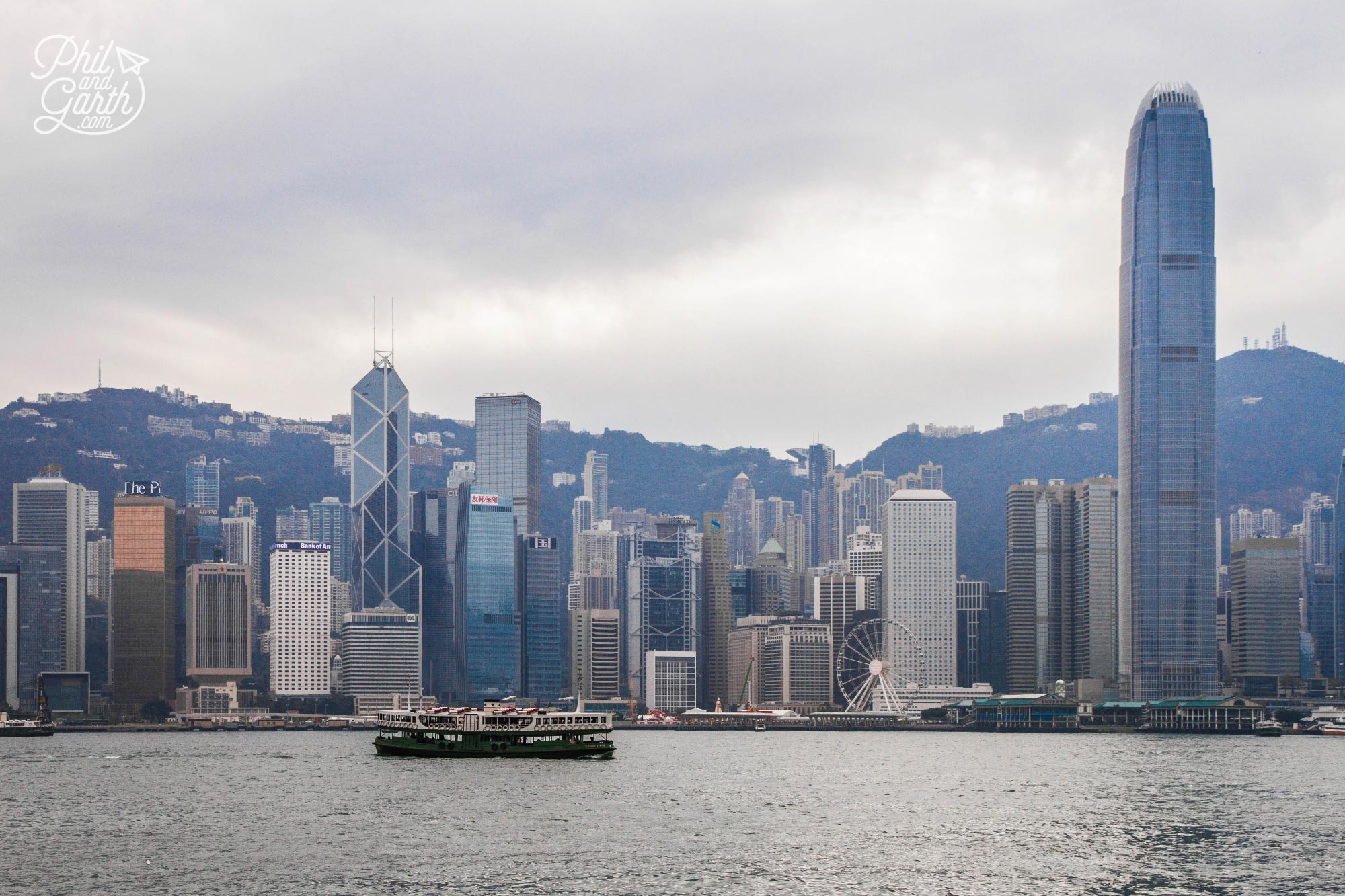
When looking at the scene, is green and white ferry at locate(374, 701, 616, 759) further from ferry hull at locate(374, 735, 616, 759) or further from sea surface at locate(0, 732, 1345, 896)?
sea surface at locate(0, 732, 1345, 896)

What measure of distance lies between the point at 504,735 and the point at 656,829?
5892 centimetres

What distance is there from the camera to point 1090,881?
234 feet

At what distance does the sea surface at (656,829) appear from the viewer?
70.6 m

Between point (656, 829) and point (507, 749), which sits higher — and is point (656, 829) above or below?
above

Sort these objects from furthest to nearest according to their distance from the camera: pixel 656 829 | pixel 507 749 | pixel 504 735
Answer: pixel 504 735 → pixel 507 749 → pixel 656 829

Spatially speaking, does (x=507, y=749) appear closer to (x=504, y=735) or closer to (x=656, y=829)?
(x=504, y=735)

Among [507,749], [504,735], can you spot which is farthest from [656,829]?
[504,735]

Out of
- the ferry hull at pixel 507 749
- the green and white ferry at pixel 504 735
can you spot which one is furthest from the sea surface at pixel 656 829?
the green and white ferry at pixel 504 735

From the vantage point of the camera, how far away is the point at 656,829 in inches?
3420

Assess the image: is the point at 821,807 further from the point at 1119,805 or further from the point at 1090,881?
the point at 1090,881

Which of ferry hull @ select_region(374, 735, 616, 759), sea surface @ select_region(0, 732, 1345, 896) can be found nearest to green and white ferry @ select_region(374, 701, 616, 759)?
ferry hull @ select_region(374, 735, 616, 759)

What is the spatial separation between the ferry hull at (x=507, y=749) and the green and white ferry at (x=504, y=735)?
6 centimetres

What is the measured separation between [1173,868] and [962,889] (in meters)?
12.0

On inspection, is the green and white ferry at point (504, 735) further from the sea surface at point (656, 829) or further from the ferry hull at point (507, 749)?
the sea surface at point (656, 829)
